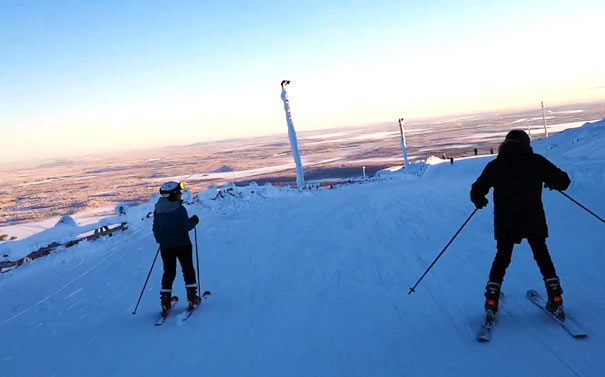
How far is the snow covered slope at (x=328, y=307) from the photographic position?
394cm

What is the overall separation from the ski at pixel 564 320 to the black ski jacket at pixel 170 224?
13.6 feet

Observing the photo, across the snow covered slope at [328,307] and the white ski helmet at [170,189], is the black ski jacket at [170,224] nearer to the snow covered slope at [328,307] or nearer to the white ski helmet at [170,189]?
the white ski helmet at [170,189]

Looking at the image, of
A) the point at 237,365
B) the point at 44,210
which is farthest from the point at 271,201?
the point at 44,210

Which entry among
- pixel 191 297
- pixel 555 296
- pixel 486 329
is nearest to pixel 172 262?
pixel 191 297

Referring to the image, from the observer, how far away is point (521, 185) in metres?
3.96

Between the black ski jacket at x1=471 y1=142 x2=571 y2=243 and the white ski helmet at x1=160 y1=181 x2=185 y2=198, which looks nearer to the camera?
the black ski jacket at x1=471 y1=142 x2=571 y2=243

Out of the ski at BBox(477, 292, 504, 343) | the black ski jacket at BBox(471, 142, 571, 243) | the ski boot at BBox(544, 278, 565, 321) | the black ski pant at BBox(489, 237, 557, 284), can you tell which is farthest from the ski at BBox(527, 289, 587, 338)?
the black ski jacket at BBox(471, 142, 571, 243)

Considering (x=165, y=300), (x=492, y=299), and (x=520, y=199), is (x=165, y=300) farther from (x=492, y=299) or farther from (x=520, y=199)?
(x=520, y=199)

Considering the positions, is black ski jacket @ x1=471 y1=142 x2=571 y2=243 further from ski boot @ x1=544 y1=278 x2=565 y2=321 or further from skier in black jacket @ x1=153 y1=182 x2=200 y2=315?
skier in black jacket @ x1=153 y1=182 x2=200 y2=315

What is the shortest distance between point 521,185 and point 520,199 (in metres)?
0.13

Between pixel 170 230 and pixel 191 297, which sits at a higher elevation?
pixel 170 230

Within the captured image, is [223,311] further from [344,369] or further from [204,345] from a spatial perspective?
[344,369]

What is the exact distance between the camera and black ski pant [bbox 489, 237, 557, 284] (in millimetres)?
4066

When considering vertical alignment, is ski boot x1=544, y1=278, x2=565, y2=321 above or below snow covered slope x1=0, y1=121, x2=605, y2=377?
above
